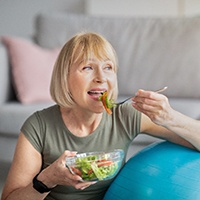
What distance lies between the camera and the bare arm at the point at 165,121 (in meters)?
1.43

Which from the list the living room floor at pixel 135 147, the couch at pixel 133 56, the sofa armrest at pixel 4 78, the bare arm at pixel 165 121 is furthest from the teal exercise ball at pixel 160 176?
the sofa armrest at pixel 4 78

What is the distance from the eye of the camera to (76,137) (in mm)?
1659

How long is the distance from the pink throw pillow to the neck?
138 cm

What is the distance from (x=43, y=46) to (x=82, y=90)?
186 cm

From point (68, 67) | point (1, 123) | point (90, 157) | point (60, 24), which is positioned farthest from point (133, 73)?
point (90, 157)

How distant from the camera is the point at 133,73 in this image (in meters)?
3.21

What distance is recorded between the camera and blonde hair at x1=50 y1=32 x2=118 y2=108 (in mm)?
1640

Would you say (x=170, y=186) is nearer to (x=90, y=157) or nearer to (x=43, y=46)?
(x=90, y=157)

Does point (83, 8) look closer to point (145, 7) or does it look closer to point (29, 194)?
point (145, 7)

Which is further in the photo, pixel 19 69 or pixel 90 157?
pixel 19 69

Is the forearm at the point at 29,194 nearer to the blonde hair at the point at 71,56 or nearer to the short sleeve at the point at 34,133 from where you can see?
the short sleeve at the point at 34,133

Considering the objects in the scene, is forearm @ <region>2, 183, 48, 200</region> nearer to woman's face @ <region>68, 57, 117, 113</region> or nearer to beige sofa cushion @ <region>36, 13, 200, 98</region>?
woman's face @ <region>68, 57, 117, 113</region>

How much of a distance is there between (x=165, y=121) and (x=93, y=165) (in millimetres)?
298

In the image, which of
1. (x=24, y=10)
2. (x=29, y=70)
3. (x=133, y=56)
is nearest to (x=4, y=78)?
(x=29, y=70)
